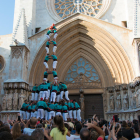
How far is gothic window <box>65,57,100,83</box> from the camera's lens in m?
15.9

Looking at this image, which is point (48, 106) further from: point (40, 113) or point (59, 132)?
point (59, 132)

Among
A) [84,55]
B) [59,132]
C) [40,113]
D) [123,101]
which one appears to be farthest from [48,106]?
[84,55]

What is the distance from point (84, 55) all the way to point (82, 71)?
54.0 inches

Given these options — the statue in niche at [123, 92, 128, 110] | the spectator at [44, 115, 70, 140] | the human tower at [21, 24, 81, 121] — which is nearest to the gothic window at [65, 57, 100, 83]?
the statue in niche at [123, 92, 128, 110]

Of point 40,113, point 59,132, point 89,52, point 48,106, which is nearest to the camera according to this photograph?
point 59,132

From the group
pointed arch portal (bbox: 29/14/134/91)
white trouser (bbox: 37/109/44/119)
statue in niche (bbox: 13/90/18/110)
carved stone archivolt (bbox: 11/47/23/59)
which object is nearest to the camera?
white trouser (bbox: 37/109/44/119)

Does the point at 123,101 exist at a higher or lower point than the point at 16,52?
lower

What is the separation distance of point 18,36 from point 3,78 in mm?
3303

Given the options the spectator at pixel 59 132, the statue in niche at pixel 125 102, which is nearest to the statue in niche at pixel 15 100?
the statue in niche at pixel 125 102

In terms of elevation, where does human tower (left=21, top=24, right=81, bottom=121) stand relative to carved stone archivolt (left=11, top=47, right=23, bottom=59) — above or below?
below

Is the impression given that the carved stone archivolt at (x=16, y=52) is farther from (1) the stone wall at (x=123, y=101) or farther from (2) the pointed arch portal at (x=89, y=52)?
(1) the stone wall at (x=123, y=101)

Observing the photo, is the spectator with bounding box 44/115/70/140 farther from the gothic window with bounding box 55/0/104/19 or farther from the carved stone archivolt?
the gothic window with bounding box 55/0/104/19

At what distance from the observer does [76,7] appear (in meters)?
17.6

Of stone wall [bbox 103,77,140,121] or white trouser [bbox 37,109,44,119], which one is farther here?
stone wall [bbox 103,77,140,121]
